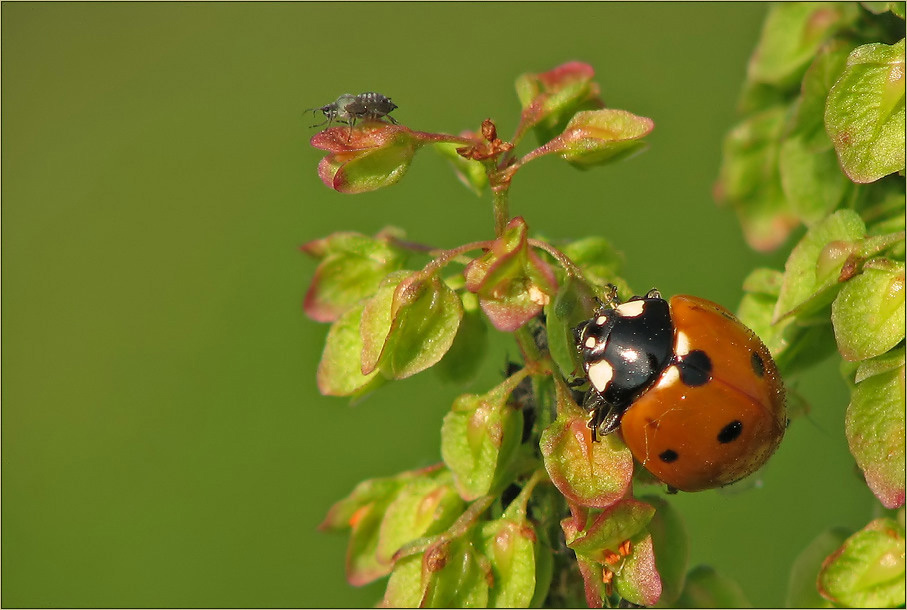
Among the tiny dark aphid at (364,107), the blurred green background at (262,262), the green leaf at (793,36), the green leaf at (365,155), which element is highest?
the tiny dark aphid at (364,107)

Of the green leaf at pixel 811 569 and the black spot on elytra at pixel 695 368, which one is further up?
the black spot on elytra at pixel 695 368

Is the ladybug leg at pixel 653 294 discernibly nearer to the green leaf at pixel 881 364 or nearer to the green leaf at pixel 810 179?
the green leaf at pixel 810 179

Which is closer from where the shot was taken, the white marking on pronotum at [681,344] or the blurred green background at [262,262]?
the white marking on pronotum at [681,344]

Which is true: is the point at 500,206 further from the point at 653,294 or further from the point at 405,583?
the point at 405,583

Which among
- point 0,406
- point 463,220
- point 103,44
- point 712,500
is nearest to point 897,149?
point 712,500

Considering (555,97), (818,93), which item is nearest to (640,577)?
(555,97)

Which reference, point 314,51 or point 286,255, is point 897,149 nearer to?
point 286,255

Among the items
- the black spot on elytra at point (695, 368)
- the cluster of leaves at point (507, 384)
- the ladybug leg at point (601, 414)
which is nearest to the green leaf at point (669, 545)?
the cluster of leaves at point (507, 384)
